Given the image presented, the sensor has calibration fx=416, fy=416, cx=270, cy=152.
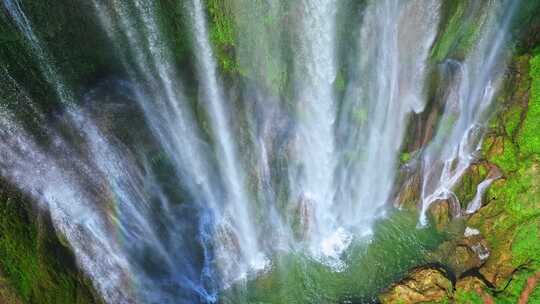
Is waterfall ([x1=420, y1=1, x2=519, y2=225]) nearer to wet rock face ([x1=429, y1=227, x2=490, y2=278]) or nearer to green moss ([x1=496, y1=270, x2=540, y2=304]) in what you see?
wet rock face ([x1=429, y1=227, x2=490, y2=278])

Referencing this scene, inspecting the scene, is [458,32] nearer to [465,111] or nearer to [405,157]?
[465,111]

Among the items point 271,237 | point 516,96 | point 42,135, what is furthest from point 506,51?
point 42,135

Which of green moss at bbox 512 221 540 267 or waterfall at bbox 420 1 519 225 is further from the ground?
waterfall at bbox 420 1 519 225

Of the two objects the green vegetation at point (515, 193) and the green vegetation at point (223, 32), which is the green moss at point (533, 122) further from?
the green vegetation at point (223, 32)

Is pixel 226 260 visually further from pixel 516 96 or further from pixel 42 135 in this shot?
pixel 516 96

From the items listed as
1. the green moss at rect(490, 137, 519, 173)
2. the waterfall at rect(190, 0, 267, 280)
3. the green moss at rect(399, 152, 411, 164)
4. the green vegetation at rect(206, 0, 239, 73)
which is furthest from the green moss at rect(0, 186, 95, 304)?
the green moss at rect(490, 137, 519, 173)

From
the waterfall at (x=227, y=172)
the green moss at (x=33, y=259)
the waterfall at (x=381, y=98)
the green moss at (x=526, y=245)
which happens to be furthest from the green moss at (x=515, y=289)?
the green moss at (x=33, y=259)

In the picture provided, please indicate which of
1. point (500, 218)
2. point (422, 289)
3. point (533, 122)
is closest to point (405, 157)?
point (500, 218)
